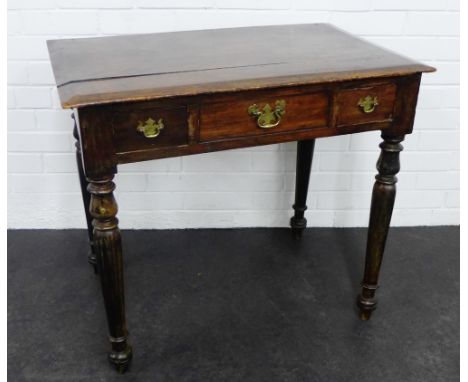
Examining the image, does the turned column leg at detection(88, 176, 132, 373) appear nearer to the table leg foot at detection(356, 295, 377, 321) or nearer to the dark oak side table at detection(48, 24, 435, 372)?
the dark oak side table at detection(48, 24, 435, 372)

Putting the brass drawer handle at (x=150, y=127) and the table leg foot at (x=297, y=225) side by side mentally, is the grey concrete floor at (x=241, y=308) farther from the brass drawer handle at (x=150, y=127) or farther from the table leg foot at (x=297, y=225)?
the brass drawer handle at (x=150, y=127)

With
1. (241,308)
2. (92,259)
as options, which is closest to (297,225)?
(241,308)

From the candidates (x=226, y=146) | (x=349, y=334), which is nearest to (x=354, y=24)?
(x=226, y=146)

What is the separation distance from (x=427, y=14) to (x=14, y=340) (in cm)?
196

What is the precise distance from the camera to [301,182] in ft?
7.95

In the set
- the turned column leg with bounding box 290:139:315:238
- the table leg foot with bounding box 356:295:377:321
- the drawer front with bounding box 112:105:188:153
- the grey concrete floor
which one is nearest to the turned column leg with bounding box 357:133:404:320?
the table leg foot with bounding box 356:295:377:321

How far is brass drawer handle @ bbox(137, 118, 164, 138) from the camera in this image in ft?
4.78

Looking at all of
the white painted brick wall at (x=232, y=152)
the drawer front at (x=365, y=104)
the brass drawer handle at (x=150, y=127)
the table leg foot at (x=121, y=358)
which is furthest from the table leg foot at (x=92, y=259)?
the drawer front at (x=365, y=104)

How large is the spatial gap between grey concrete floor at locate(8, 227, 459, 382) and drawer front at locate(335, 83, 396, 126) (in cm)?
76

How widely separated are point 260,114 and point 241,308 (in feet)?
2.74

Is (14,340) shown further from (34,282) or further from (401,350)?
(401,350)

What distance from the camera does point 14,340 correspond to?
1940 mm

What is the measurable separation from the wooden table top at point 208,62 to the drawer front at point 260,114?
2.0 inches

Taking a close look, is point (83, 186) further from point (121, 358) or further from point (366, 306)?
point (366, 306)
